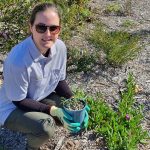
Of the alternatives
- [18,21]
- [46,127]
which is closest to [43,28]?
[46,127]

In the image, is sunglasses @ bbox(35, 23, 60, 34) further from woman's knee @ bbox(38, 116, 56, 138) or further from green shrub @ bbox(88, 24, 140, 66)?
green shrub @ bbox(88, 24, 140, 66)

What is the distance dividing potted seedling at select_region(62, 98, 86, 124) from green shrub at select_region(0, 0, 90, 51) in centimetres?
177

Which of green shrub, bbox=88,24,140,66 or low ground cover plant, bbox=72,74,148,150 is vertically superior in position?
green shrub, bbox=88,24,140,66

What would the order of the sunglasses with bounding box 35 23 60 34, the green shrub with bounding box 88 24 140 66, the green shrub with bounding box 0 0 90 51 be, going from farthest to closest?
the green shrub with bounding box 0 0 90 51, the green shrub with bounding box 88 24 140 66, the sunglasses with bounding box 35 23 60 34

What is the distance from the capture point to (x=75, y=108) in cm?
325

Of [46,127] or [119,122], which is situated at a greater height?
[46,127]

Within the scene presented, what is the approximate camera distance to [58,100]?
143 inches

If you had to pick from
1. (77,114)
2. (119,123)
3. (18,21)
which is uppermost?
(18,21)

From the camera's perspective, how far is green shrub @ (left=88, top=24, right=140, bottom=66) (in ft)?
15.0

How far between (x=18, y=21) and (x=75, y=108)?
7.27ft

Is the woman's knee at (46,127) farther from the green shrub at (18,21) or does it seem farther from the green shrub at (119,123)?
the green shrub at (18,21)

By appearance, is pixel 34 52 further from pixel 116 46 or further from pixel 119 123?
pixel 116 46

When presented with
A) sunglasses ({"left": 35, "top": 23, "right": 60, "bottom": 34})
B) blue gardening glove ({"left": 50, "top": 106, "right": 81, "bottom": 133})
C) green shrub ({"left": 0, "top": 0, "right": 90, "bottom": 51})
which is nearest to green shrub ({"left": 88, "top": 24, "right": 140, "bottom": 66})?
green shrub ({"left": 0, "top": 0, "right": 90, "bottom": 51})

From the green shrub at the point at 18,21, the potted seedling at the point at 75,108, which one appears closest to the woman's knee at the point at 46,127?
the potted seedling at the point at 75,108
